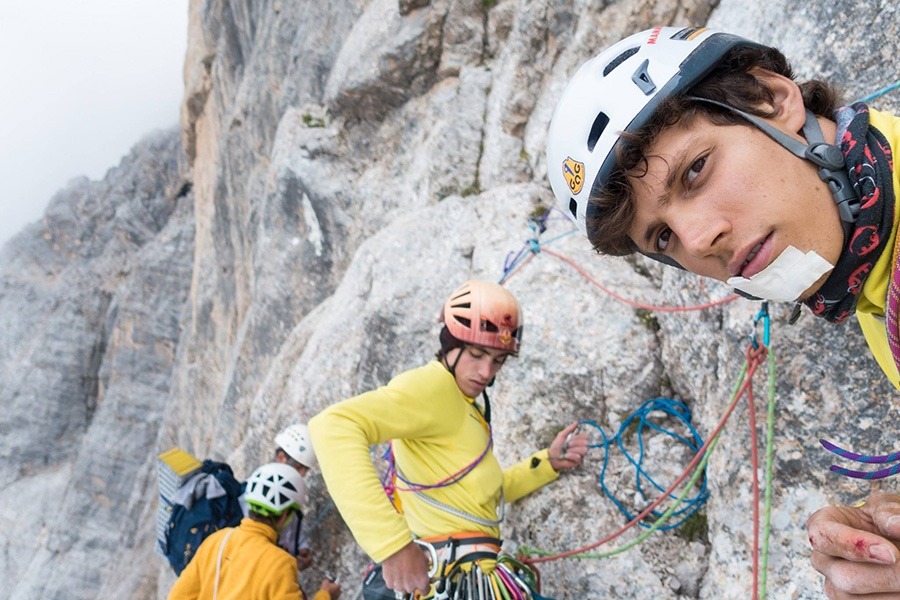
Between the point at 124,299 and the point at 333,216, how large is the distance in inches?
1066

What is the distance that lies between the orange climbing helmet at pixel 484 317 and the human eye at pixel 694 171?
218cm

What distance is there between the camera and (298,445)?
6422 mm

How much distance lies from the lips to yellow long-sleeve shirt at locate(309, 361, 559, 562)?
2.07 m

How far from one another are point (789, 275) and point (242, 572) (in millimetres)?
4746

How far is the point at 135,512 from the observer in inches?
971

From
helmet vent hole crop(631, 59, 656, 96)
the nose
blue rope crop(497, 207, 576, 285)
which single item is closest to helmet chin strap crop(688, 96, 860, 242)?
helmet vent hole crop(631, 59, 656, 96)

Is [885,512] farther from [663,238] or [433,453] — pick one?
[433,453]

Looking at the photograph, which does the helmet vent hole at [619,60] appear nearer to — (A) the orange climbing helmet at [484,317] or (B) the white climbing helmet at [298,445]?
(A) the orange climbing helmet at [484,317]

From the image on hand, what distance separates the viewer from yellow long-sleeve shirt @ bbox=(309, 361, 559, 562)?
10.2ft

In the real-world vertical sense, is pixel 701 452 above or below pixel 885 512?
below

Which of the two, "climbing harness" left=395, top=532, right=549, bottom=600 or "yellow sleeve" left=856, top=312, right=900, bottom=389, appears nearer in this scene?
"yellow sleeve" left=856, top=312, right=900, bottom=389

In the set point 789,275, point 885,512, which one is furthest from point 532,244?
point 885,512

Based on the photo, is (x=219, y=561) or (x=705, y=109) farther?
(x=219, y=561)

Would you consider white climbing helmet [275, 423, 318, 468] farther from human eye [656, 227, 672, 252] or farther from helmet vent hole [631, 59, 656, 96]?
helmet vent hole [631, 59, 656, 96]
